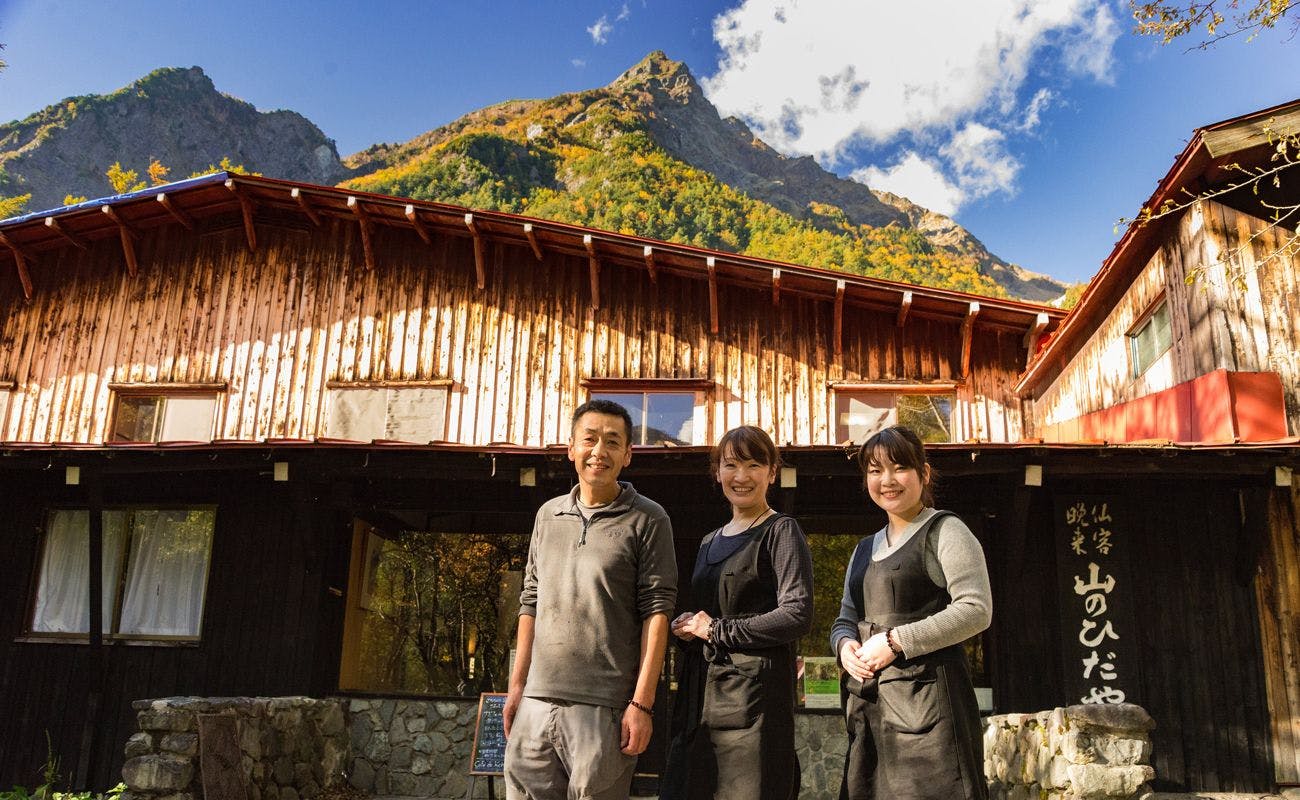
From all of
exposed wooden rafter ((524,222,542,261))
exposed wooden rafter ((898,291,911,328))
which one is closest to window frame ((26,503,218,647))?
exposed wooden rafter ((524,222,542,261))

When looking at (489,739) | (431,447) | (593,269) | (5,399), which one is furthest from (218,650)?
(5,399)

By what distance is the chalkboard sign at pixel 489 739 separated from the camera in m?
7.89

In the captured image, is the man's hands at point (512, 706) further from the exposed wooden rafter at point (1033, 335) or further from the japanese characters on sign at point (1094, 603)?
the exposed wooden rafter at point (1033, 335)

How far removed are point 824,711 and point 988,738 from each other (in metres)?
1.53

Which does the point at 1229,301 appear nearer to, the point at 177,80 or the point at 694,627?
the point at 694,627

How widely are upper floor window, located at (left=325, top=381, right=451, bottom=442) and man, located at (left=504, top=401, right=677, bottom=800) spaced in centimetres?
856

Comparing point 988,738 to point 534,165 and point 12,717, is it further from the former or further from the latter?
point 534,165

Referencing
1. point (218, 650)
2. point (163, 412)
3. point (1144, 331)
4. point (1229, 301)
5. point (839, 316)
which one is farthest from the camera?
point (163, 412)

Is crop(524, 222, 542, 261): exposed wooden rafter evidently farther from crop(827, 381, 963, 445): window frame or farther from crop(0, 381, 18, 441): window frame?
crop(0, 381, 18, 441): window frame

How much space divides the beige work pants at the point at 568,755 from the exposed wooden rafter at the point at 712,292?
8.57 m

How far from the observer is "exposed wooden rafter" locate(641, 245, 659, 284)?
11.4 metres

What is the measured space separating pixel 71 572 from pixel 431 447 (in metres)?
4.80

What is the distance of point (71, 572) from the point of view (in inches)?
391

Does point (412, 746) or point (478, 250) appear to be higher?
point (478, 250)
